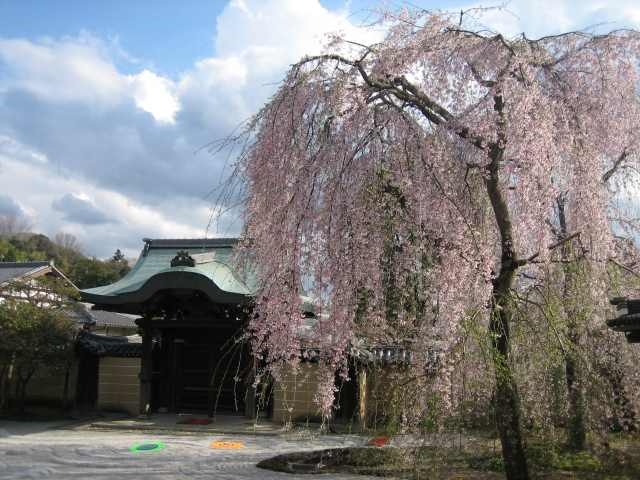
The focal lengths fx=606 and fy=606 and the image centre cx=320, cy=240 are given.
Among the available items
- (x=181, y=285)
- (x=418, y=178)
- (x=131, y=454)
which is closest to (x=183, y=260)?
(x=181, y=285)

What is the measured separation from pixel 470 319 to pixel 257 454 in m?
5.48

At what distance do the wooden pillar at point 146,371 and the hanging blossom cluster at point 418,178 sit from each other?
8175 millimetres

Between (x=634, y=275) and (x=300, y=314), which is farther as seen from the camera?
(x=634, y=275)

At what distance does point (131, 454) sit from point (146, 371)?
431 centimetres

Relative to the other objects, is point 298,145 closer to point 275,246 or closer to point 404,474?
point 275,246

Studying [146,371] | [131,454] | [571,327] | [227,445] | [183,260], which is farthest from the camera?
[146,371]

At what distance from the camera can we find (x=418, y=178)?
19.1 feet

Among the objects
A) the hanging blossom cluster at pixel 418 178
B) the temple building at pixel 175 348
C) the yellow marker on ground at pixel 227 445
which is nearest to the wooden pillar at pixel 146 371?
the temple building at pixel 175 348

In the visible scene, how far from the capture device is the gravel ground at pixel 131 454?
26.1 ft

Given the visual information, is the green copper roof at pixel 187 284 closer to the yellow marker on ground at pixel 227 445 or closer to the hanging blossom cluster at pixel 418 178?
the yellow marker on ground at pixel 227 445

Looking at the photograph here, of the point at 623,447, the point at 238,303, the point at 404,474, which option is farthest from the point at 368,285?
the point at 238,303

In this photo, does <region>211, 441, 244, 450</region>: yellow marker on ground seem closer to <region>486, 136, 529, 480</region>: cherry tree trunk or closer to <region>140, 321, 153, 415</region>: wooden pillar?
<region>140, 321, 153, 415</region>: wooden pillar

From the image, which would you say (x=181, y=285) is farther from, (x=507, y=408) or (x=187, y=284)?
(x=507, y=408)

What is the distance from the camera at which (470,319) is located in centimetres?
552
